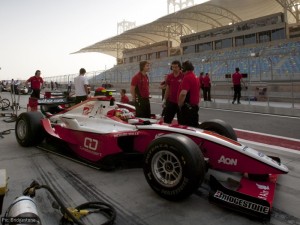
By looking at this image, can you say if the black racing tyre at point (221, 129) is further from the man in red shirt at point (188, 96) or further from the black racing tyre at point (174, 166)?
the black racing tyre at point (174, 166)

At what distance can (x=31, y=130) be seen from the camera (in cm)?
507

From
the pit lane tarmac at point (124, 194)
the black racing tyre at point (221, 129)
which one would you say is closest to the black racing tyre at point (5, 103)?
the pit lane tarmac at point (124, 194)

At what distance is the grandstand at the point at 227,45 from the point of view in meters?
13.6

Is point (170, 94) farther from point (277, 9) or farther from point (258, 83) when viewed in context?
point (277, 9)

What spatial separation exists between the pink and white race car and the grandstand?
796cm

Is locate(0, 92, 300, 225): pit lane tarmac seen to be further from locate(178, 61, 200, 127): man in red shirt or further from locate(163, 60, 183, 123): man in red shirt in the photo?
locate(163, 60, 183, 123): man in red shirt

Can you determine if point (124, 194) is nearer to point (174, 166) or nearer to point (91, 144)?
point (174, 166)

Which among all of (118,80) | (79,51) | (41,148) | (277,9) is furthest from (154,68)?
(79,51)

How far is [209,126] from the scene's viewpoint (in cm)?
419

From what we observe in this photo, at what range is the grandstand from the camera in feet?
44.7

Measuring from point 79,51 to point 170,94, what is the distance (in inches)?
2580

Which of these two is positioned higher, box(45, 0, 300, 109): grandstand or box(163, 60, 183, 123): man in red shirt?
box(45, 0, 300, 109): grandstand

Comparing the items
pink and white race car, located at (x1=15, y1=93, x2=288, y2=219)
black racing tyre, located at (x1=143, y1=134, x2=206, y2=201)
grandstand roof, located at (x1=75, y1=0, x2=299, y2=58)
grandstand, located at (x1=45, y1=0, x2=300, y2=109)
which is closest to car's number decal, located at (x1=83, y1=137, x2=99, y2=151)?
pink and white race car, located at (x1=15, y1=93, x2=288, y2=219)

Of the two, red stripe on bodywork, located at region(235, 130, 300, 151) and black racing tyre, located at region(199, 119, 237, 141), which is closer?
black racing tyre, located at region(199, 119, 237, 141)
